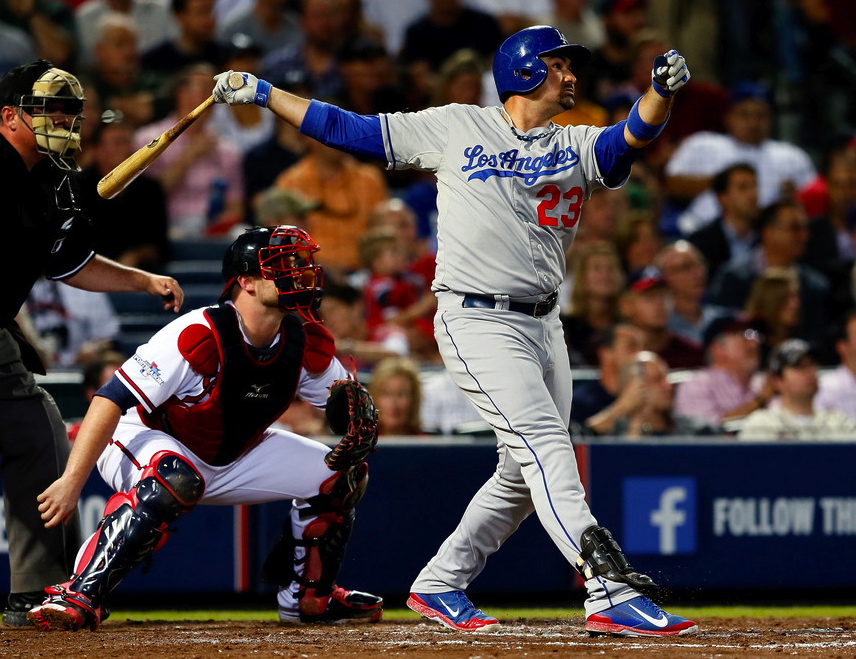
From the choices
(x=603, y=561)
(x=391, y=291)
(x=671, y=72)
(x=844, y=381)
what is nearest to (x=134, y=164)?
(x=671, y=72)

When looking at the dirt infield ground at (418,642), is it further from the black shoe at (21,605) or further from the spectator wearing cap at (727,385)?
the spectator wearing cap at (727,385)

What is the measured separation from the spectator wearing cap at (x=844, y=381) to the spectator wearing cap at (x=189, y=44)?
15.7 ft

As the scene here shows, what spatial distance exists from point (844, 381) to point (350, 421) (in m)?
4.07

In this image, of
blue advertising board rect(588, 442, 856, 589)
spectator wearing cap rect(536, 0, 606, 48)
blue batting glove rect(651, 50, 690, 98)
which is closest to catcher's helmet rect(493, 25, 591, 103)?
blue batting glove rect(651, 50, 690, 98)

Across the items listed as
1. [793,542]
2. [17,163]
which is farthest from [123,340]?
[793,542]

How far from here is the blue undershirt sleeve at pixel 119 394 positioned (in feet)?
15.0

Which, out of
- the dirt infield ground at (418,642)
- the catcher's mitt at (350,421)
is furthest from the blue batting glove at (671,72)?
the dirt infield ground at (418,642)

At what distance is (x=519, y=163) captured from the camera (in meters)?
4.59

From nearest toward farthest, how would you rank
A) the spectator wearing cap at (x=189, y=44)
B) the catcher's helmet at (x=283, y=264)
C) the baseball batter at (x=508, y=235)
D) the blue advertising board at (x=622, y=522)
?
the baseball batter at (x=508, y=235) → the catcher's helmet at (x=283, y=264) → the blue advertising board at (x=622, y=522) → the spectator wearing cap at (x=189, y=44)

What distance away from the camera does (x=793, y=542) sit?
22.1ft

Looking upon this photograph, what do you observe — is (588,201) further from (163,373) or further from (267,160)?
(163,373)

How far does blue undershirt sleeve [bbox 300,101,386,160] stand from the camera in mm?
4633

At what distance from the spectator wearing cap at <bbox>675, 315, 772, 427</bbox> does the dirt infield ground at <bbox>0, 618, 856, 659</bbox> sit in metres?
2.68

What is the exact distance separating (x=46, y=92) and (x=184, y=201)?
4234 millimetres
